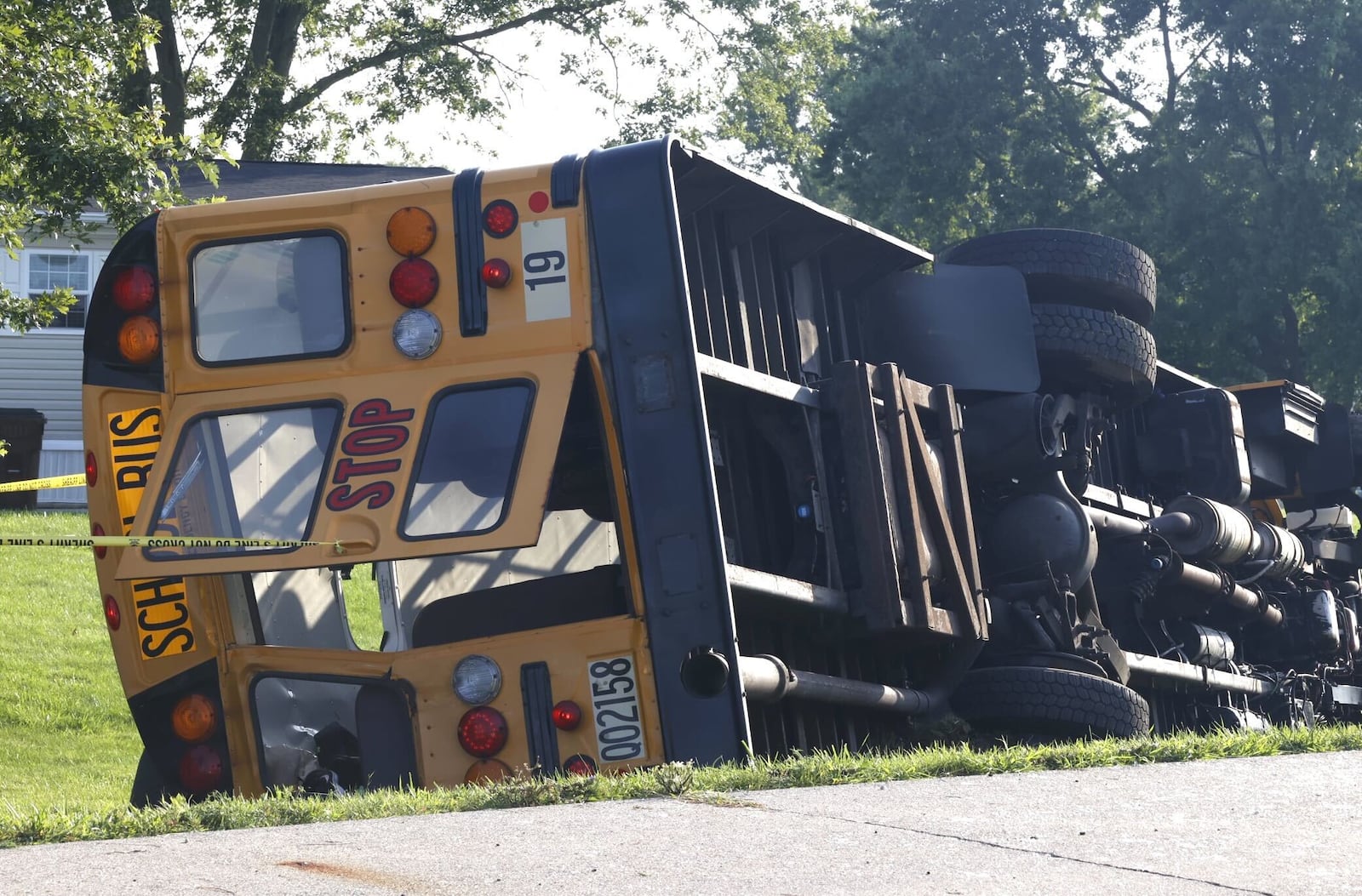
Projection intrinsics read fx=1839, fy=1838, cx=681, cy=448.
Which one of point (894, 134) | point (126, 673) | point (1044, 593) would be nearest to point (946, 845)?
point (126, 673)

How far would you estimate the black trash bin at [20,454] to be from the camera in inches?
843

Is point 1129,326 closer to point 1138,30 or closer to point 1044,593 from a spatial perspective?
point 1044,593

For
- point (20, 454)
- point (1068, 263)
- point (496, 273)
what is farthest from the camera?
point (20, 454)

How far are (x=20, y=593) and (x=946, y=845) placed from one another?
13.3 m

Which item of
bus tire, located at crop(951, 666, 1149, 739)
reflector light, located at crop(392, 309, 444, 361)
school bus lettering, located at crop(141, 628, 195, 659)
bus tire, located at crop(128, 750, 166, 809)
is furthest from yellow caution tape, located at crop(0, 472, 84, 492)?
bus tire, located at crop(951, 666, 1149, 739)

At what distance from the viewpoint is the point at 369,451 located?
6.27 meters

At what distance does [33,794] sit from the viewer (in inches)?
397

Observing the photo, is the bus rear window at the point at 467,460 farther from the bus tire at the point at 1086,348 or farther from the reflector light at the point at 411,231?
the bus tire at the point at 1086,348

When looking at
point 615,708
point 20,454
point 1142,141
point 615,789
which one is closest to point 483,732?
point 615,708

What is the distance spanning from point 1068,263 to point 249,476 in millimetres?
4728

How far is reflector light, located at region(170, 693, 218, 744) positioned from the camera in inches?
262

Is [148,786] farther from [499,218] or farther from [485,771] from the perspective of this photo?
[499,218]

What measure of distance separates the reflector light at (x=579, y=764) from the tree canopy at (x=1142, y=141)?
61.3 ft

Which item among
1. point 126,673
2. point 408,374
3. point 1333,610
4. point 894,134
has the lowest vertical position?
point 1333,610
